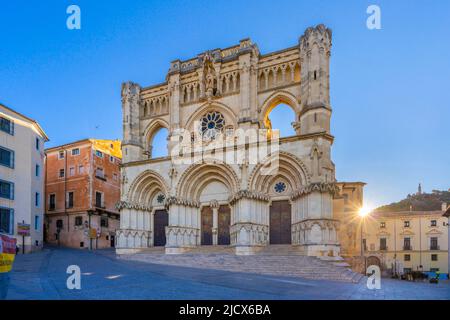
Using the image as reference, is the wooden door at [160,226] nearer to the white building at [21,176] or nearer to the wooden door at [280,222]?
the wooden door at [280,222]

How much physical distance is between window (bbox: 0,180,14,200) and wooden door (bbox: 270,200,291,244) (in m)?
22.4

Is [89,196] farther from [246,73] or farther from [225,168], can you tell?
[246,73]

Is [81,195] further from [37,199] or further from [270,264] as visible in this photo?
[270,264]

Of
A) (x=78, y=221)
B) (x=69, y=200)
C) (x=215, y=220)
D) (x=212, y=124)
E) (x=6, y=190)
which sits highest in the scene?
(x=212, y=124)

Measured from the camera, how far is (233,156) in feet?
85.4

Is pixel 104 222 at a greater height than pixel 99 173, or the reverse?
pixel 99 173

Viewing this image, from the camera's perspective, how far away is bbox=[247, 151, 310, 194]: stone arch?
→ 78.3ft

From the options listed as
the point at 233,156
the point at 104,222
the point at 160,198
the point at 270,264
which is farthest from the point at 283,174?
the point at 104,222

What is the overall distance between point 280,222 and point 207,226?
6324 mm

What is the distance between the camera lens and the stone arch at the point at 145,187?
1173 inches

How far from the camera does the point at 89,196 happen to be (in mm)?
39500

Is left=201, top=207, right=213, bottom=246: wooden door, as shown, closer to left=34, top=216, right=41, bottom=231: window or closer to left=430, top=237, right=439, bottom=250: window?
left=34, top=216, right=41, bottom=231: window
